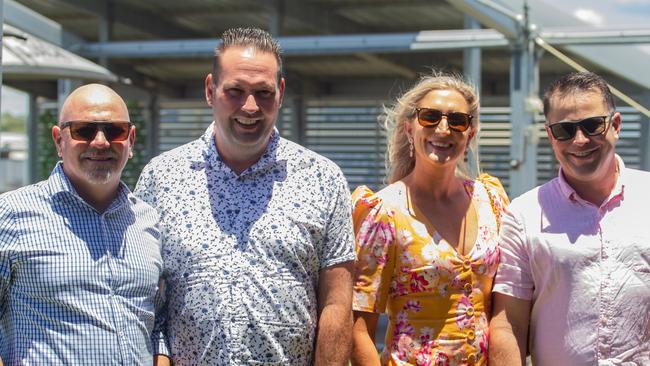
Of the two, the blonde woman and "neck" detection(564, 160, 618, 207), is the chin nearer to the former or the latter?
the blonde woman

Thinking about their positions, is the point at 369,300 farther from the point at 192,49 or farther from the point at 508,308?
the point at 192,49

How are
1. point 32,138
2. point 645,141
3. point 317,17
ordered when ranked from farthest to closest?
point 32,138
point 645,141
point 317,17

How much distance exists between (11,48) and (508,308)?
7.89m

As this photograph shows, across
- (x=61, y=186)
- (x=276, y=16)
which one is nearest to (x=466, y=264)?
(x=61, y=186)

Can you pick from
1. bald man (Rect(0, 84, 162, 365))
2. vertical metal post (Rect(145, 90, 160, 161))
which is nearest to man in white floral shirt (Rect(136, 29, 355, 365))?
bald man (Rect(0, 84, 162, 365))

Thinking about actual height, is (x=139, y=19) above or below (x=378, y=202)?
above

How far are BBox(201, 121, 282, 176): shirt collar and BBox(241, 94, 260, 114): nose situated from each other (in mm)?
211

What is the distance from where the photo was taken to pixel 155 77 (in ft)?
52.2

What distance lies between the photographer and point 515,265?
11.3 feet

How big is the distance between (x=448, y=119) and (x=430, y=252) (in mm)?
510

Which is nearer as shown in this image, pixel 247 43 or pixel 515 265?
pixel 247 43

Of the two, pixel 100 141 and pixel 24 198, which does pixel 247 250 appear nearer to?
pixel 100 141

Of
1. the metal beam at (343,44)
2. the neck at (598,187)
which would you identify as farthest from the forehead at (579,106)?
the metal beam at (343,44)

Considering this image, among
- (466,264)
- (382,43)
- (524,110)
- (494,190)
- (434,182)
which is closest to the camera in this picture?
(466,264)
